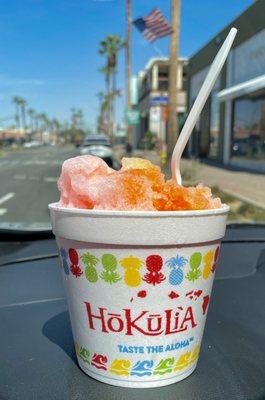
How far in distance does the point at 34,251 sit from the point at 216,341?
1.23 m

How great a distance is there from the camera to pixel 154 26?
15031 millimetres

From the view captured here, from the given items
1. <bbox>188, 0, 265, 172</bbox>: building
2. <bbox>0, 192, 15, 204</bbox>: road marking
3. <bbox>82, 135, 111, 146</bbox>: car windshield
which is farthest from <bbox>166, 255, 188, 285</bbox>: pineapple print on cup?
<bbox>82, 135, 111, 146</bbox>: car windshield

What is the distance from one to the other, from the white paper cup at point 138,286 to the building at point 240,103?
13828 millimetres

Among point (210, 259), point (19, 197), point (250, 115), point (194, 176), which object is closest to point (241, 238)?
point (210, 259)

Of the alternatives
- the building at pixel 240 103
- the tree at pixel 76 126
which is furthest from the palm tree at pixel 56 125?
the building at pixel 240 103

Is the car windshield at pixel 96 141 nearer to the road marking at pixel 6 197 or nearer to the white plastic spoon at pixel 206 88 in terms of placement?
the road marking at pixel 6 197

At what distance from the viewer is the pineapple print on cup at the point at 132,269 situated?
3.60 ft

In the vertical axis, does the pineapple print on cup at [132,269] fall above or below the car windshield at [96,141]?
above

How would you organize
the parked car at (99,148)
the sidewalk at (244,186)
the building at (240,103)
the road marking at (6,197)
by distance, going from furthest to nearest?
the parked car at (99,148)
the building at (240,103)
the road marking at (6,197)
the sidewalk at (244,186)

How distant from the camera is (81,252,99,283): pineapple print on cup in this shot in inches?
44.1

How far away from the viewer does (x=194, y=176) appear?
14.4 meters

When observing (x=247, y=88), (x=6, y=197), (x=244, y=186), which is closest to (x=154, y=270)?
(x=6, y=197)

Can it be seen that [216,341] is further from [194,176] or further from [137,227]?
[194,176]

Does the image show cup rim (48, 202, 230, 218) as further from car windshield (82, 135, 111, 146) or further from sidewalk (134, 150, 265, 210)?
car windshield (82, 135, 111, 146)
